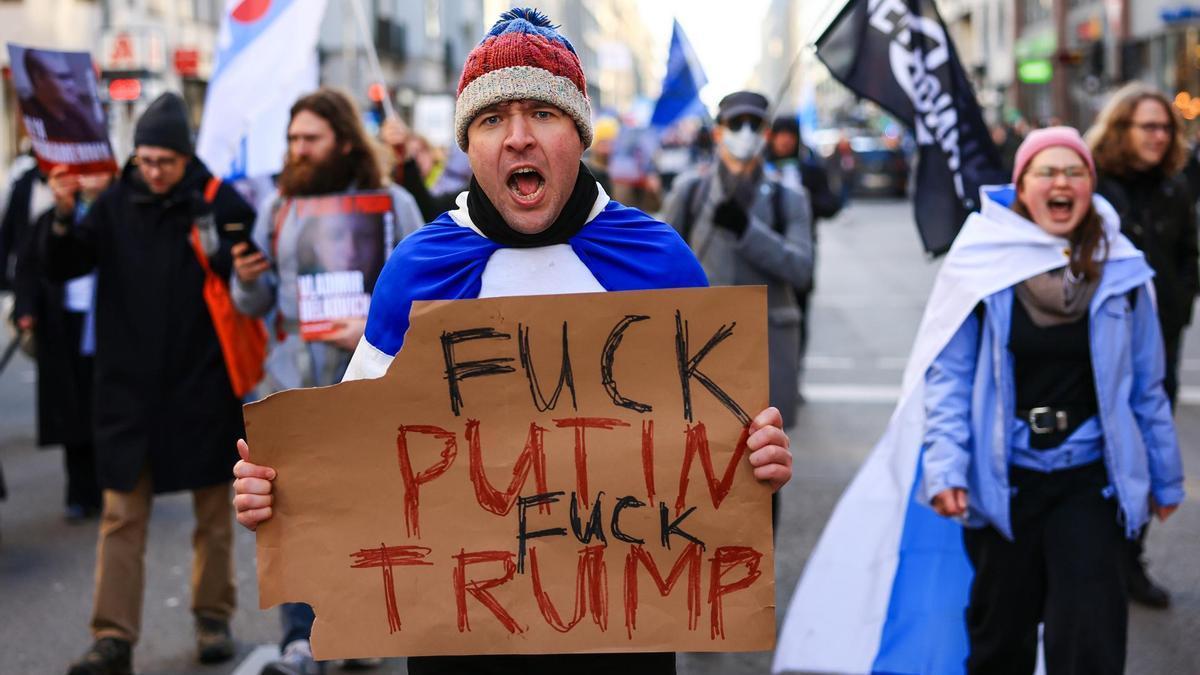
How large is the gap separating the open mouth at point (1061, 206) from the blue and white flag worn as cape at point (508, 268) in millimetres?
1802

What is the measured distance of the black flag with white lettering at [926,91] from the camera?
5.28m

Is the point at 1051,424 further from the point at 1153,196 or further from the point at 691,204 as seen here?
the point at 1153,196

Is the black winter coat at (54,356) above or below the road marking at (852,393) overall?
above

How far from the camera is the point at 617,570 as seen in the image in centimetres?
253

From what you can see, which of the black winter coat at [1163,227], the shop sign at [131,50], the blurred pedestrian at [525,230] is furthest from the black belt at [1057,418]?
the shop sign at [131,50]

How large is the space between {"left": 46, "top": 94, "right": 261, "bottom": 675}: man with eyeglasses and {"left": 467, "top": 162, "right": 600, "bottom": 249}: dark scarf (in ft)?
8.94

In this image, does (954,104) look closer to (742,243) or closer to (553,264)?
(742,243)

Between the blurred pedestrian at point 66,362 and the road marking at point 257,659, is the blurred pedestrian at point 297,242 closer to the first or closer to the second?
the road marking at point 257,659

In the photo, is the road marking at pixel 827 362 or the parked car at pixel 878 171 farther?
the parked car at pixel 878 171

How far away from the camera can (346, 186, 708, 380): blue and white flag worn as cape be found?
274 cm

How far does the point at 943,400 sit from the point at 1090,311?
0.48 m

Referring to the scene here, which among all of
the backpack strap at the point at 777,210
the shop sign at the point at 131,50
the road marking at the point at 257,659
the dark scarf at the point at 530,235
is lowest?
the road marking at the point at 257,659

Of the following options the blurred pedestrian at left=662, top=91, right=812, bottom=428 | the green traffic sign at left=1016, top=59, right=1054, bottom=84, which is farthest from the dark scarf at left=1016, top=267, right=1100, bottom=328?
the green traffic sign at left=1016, top=59, right=1054, bottom=84

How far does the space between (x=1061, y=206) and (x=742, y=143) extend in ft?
5.91
